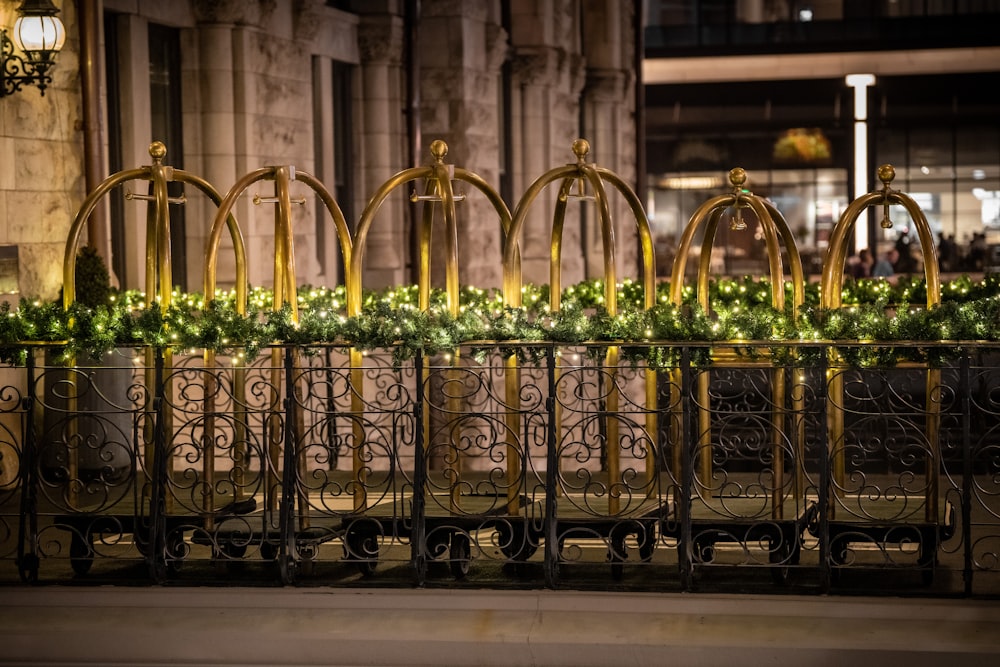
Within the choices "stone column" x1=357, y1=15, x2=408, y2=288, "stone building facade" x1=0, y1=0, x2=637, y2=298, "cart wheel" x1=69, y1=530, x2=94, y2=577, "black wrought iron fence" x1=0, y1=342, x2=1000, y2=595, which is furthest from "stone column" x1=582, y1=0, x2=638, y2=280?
"cart wheel" x1=69, y1=530, x2=94, y2=577

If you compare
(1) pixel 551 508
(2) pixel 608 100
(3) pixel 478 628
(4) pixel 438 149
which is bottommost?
(3) pixel 478 628

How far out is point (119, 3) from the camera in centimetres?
1299

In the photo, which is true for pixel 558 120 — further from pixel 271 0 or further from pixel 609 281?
pixel 609 281

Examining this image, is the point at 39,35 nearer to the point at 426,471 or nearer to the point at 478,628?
the point at 426,471

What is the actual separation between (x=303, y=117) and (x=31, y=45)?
17.7 feet

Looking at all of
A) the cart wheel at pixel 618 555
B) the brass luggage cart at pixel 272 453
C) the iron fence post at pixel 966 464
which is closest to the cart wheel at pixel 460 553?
the brass luggage cart at pixel 272 453

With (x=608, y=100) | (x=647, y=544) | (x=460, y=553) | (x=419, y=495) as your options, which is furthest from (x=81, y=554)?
(x=608, y=100)

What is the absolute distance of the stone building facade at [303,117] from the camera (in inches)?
457

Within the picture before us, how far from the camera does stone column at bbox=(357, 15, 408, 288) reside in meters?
18.3

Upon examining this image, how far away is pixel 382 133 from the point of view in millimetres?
18547

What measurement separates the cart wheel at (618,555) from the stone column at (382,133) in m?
11.3

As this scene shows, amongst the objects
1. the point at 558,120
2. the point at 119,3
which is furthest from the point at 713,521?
the point at 558,120

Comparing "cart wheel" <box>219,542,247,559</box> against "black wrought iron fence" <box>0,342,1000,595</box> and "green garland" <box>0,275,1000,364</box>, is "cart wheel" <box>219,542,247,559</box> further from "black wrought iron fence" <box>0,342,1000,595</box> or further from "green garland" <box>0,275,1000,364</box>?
"green garland" <box>0,275,1000,364</box>

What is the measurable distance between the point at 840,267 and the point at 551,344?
70.8 inches
